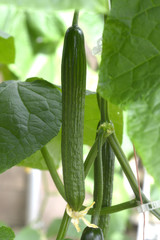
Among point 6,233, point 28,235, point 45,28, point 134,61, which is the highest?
point 134,61

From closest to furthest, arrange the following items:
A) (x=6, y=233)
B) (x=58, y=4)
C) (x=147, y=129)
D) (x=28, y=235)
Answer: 1. (x=58, y=4)
2. (x=147, y=129)
3. (x=6, y=233)
4. (x=28, y=235)

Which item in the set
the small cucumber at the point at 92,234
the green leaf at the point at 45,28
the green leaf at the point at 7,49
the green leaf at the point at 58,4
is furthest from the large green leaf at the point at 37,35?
the green leaf at the point at 58,4

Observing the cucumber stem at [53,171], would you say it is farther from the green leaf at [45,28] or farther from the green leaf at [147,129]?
the green leaf at [45,28]

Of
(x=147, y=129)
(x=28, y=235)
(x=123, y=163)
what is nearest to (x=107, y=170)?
(x=123, y=163)

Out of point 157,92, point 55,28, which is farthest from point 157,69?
point 55,28

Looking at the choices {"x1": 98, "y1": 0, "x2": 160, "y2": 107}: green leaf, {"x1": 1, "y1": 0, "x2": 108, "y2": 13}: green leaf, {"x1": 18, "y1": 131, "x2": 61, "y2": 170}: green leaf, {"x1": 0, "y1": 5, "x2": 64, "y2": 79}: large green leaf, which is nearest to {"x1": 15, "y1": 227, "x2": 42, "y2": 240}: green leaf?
{"x1": 0, "y1": 5, "x2": 64, "y2": 79}: large green leaf

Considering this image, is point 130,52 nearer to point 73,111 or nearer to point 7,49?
point 73,111
